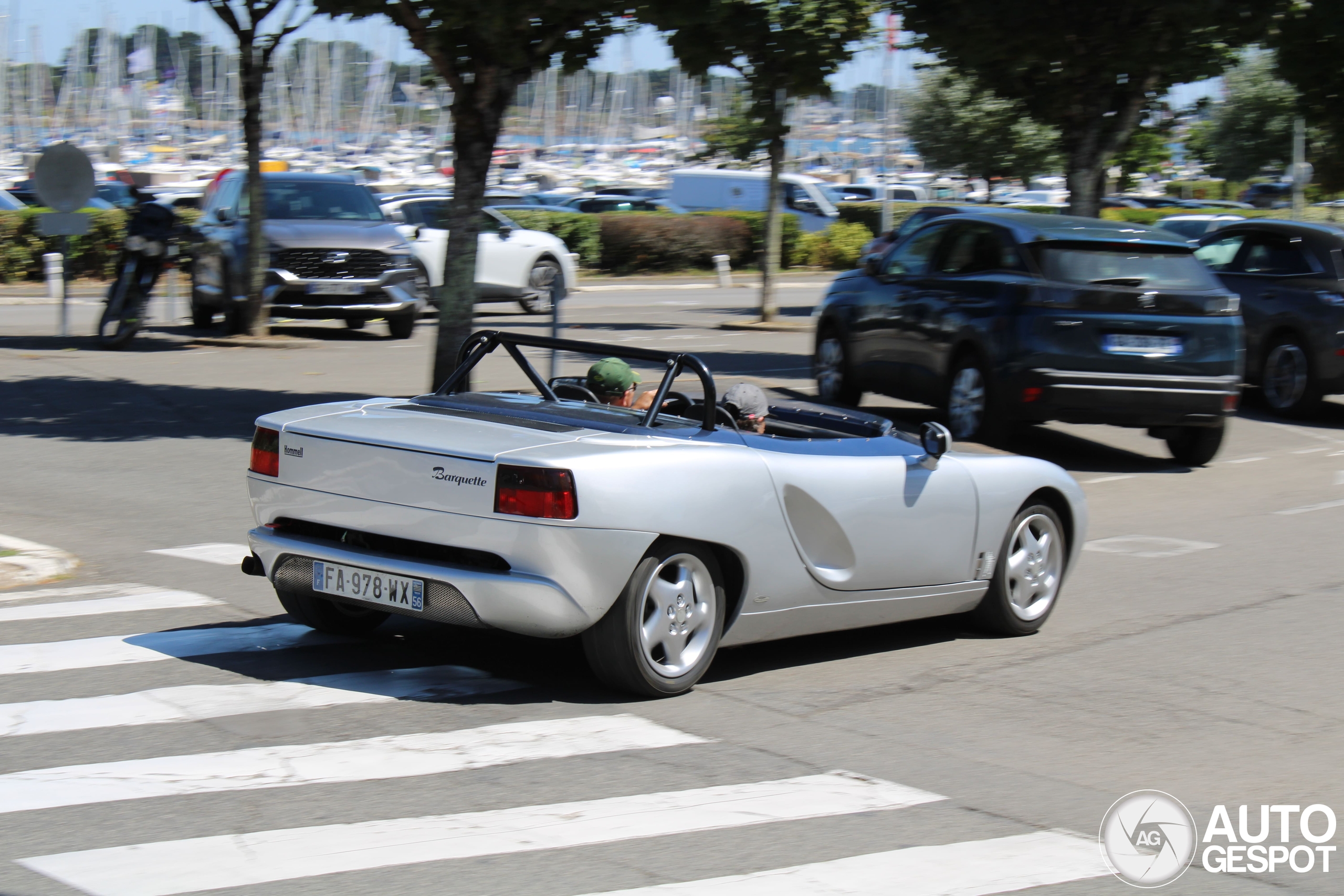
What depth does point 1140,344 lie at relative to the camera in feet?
41.3

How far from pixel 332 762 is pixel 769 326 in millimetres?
20020

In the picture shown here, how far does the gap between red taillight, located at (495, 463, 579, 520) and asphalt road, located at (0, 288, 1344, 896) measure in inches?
29.9

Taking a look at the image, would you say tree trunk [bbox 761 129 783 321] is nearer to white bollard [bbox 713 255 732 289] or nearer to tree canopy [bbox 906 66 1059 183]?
white bollard [bbox 713 255 732 289]

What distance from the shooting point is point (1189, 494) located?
1220cm

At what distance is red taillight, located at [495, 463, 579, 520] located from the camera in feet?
18.1

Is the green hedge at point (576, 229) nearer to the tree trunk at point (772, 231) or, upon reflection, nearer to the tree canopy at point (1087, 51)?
the tree trunk at point (772, 231)

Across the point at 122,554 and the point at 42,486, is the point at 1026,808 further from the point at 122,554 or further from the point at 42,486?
the point at 42,486

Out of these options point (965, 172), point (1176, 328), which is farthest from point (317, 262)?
Answer: point (965, 172)

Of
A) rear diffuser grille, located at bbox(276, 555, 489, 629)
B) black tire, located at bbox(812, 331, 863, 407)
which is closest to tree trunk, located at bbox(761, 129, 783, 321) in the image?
black tire, located at bbox(812, 331, 863, 407)

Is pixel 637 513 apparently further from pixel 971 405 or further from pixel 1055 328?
pixel 971 405

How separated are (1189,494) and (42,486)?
823cm

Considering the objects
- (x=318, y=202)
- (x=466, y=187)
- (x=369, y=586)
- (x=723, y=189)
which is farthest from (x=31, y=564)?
(x=723, y=189)

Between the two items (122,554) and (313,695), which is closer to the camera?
(313,695)

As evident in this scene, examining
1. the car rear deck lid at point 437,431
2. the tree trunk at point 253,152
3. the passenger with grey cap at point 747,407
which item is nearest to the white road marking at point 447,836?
the car rear deck lid at point 437,431
